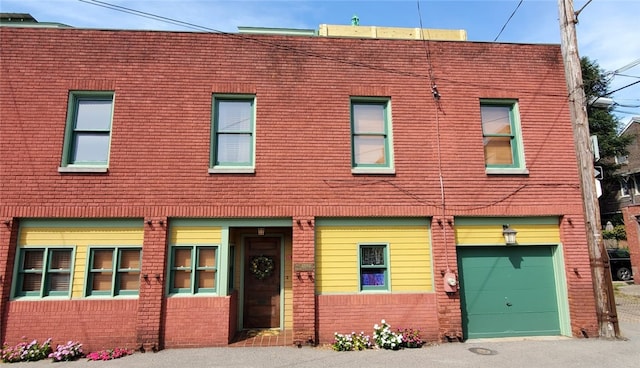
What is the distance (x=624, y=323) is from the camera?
9180 millimetres

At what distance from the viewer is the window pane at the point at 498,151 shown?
842 centimetres

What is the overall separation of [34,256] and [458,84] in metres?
10.0

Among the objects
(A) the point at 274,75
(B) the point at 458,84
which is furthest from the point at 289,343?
(B) the point at 458,84

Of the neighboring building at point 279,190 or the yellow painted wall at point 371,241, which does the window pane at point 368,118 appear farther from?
the yellow painted wall at point 371,241

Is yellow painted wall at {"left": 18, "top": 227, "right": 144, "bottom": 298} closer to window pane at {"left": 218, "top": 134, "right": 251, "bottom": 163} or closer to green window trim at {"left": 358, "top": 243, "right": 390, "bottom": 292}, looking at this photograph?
window pane at {"left": 218, "top": 134, "right": 251, "bottom": 163}

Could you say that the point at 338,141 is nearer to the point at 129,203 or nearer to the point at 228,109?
the point at 228,109

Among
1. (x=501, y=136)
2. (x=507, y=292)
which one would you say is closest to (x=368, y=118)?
(x=501, y=136)

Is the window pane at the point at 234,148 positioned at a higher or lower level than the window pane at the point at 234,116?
lower

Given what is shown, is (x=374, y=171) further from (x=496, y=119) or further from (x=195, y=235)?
(x=195, y=235)

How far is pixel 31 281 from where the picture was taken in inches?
284

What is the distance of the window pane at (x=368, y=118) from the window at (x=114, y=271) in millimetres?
5537

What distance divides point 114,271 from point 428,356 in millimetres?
6396

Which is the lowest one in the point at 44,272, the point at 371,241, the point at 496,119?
the point at 44,272

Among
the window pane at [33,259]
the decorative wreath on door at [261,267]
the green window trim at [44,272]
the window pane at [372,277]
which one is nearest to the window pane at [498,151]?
the window pane at [372,277]
